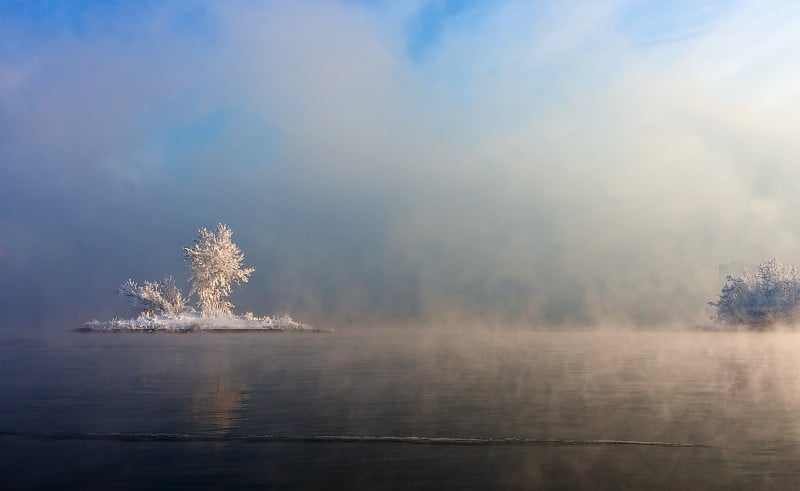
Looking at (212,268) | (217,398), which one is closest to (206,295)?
(212,268)

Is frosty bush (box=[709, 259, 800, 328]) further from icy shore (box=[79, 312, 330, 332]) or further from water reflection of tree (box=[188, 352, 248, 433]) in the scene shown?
water reflection of tree (box=[188, 352, 248, 433])

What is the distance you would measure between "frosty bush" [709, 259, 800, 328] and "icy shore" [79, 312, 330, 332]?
70015mm

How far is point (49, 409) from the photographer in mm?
22141

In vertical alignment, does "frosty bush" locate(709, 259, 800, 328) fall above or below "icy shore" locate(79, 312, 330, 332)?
above

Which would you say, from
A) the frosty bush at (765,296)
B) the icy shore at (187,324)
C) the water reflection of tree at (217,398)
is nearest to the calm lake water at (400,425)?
the water reflection of tree at (217,398)

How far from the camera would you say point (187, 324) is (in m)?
98.1

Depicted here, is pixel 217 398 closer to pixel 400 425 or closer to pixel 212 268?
pixel 400 425

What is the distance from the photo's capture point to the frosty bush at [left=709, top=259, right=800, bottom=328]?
369 feet

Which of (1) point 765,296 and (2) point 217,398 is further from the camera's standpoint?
(1) point 765,296

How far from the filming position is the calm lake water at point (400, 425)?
14.1m

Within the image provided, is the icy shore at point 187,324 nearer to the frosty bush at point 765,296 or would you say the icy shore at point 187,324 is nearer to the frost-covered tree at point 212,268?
the frost-covered tree at point 212,268

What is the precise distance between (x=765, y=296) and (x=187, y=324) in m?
88.2

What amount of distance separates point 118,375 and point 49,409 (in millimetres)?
11504

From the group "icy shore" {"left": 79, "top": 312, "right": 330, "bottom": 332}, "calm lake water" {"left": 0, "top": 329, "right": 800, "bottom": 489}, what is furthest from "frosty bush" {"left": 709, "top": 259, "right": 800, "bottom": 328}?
"calm lake water" {"left": 0, "top": 329, "right": 800, "bottom": 489}
